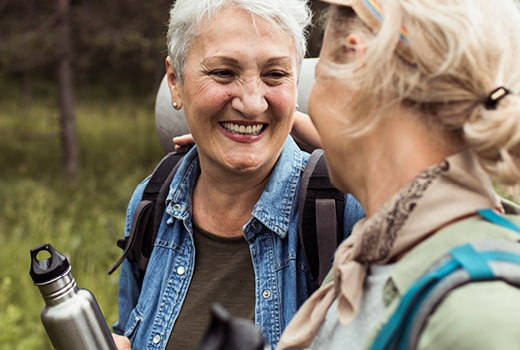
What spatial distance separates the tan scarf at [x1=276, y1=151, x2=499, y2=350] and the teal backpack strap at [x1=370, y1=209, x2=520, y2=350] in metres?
0.10

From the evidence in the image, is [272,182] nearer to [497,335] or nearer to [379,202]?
[379,202]

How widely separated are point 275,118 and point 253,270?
52 cm

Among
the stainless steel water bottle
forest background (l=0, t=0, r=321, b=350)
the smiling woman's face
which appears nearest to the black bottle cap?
the stainless steel water bottle

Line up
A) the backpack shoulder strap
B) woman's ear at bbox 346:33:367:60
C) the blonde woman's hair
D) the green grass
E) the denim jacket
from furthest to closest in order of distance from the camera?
the green grass < the backpack shoulder strap < the denim jacket < woman's ear at bbox 346:33:367:60 < the blonde woman's hair

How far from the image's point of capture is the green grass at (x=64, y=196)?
16.5 feet

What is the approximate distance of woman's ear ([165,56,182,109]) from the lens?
2.43 metres

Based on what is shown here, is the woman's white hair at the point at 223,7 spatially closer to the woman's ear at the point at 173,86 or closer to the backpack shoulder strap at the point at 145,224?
the woman's ear at the point at 173,86

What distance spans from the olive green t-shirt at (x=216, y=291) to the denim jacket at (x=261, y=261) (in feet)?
0.10

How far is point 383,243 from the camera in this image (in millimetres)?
1276

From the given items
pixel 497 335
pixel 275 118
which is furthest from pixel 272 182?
pixel 497 335

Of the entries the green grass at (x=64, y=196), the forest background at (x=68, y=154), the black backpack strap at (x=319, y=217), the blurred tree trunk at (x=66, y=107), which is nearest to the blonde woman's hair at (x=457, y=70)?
the black backpack strap at (x=319, y=217)

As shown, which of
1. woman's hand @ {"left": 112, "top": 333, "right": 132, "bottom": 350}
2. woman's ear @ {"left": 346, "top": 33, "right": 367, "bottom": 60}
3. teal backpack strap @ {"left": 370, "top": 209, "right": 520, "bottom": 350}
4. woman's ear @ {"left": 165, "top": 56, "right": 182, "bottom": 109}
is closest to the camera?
teal backpack strap @ {"left": 370, "top": 209, "right": 520, "bottom": 350}

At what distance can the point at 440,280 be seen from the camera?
43.2 inches

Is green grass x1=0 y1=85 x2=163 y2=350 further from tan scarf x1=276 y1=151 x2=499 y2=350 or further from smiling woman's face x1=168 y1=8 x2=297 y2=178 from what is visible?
tan scarf x1=276 y1=151 x2=499 y2=350
